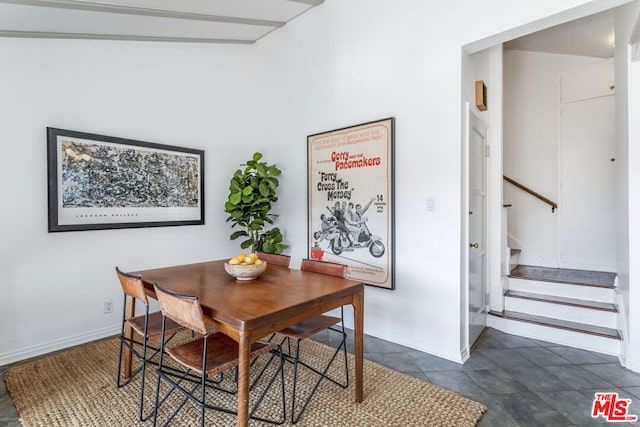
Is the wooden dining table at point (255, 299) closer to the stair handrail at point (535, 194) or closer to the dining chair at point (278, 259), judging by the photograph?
the dining chair at point (278, 259)

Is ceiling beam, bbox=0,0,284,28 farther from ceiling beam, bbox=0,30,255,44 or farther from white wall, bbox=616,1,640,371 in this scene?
white wall, bbox=616,1,640,371

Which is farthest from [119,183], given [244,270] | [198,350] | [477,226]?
[477,226]

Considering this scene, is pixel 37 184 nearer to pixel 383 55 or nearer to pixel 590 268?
pixel 383 55

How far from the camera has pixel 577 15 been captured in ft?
6.91

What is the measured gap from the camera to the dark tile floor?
1.88 m

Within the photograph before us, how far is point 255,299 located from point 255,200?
205 cm

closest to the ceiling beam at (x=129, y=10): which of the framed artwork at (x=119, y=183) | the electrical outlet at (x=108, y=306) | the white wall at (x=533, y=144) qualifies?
the framed artwork at (x=119, y=183)

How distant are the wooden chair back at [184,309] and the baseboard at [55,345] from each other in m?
1.92

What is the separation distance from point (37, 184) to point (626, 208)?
472cm

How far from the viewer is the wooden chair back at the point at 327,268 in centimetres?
221

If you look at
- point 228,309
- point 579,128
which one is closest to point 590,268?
point 579,128

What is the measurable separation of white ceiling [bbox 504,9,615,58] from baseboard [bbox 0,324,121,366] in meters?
5.90

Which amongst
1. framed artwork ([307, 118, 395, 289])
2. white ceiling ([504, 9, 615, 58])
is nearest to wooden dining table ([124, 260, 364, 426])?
framed artwork ([307, 118, 395, 289])

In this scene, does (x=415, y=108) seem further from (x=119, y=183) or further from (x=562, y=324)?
(x=119, y=183)
